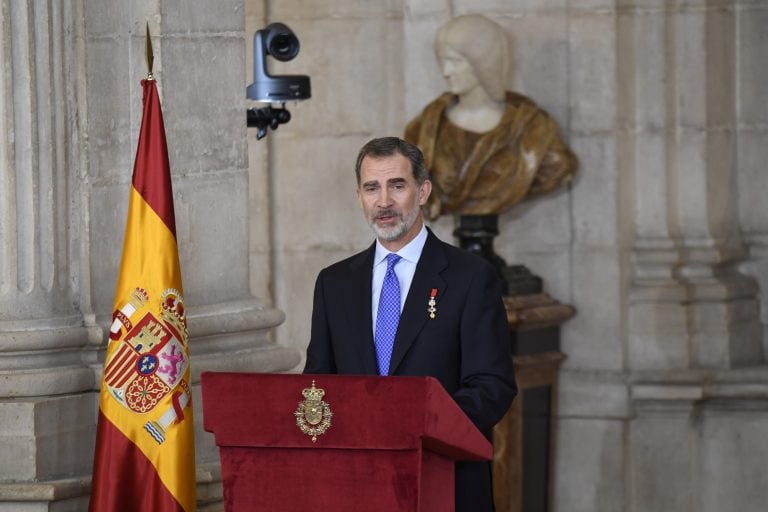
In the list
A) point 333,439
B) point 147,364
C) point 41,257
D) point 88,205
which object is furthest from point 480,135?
point 333,439

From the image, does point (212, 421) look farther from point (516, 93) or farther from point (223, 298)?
point (516, 93)

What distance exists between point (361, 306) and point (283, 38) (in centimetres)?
300

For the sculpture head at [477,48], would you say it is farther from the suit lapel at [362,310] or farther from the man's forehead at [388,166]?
the man's forehead at [388,166]

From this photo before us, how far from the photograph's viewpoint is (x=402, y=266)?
421 centimetres

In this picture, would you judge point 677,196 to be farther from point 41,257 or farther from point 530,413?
point 41,257

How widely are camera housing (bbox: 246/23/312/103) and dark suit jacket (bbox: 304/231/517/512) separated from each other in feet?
9.08

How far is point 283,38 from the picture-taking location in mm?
6980

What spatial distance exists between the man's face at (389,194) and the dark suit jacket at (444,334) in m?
0.13

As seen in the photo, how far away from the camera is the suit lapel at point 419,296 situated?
13.5 ft

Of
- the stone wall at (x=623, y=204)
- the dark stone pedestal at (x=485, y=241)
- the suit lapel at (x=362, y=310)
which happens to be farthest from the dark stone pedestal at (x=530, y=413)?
the suit lapel at (x=362, y=310)

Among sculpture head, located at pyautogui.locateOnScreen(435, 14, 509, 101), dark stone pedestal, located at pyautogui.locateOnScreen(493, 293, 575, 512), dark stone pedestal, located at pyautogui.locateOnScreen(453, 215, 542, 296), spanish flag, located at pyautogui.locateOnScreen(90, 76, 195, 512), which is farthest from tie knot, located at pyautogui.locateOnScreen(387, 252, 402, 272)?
sculpture head, located at pyautogui.locateOnScreen(435, 14, 509, 101)

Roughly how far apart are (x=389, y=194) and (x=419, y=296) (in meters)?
0.27

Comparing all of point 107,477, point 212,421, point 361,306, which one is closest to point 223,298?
point 107,477

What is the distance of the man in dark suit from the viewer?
4.06 meters
